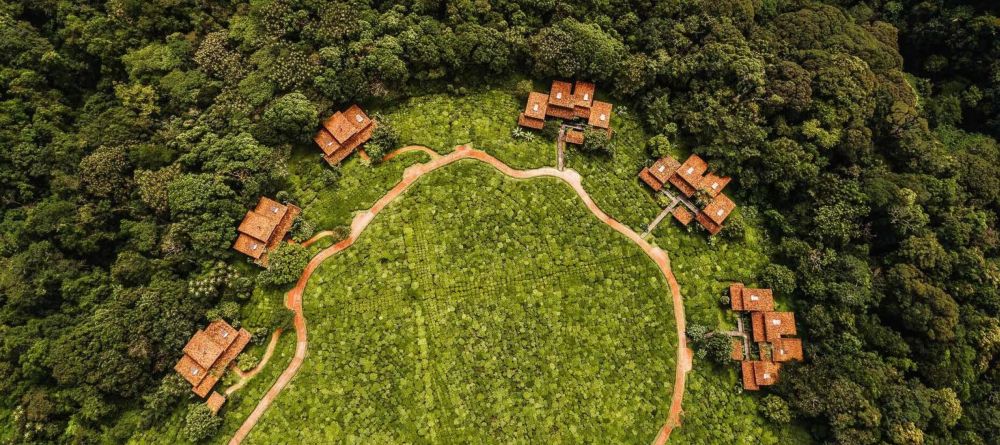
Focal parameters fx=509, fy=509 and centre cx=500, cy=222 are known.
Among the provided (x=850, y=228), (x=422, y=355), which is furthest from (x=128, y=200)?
(x=850, y=228)

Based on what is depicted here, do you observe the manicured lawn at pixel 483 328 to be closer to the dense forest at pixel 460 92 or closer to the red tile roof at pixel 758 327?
the red tile roof at pixel 758 327

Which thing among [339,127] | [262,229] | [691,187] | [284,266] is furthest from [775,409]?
[262,229]

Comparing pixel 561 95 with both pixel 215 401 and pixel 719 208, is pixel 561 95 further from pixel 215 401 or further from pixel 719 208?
pixel 215 401

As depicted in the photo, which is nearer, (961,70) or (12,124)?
(12,124)

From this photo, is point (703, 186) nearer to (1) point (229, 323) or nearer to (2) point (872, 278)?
(2) point (872, 278)

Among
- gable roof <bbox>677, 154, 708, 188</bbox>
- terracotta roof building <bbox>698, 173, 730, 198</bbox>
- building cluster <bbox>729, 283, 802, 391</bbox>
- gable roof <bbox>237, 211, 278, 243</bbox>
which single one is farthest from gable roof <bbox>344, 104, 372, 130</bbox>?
building cluster <bbox>729, 283, 802, 391</bbox>

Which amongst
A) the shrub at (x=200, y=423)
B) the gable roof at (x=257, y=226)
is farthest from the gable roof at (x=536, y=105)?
the shrub at (x=200, y=423)

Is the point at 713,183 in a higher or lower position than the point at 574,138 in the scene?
lower
